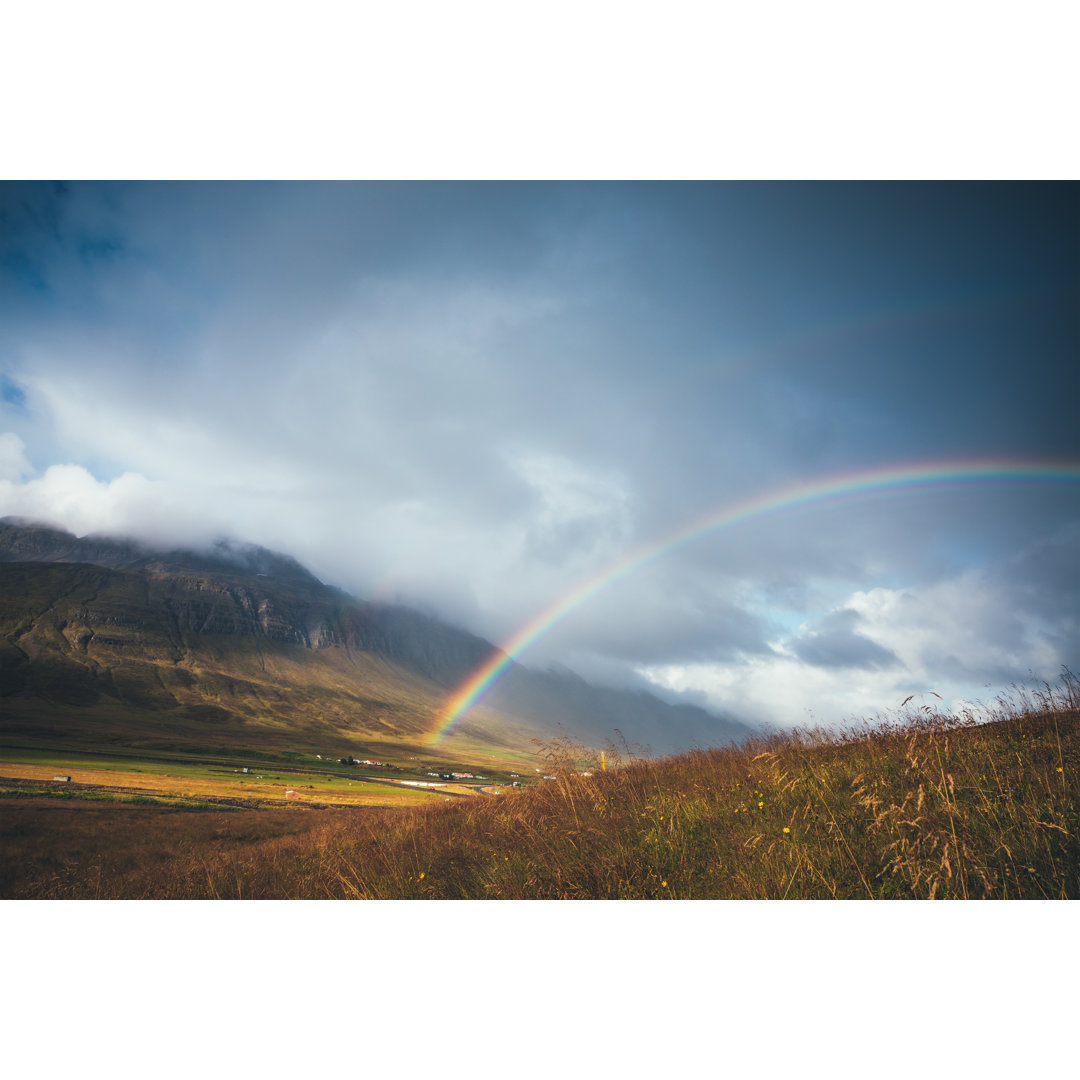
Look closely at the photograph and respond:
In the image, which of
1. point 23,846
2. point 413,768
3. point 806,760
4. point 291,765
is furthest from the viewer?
point 413,768

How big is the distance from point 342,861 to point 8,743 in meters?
117

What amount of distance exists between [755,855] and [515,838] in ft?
8.68

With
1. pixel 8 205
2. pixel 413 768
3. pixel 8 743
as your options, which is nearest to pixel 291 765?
pixel 413 768

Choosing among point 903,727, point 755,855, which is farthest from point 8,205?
point 903,727

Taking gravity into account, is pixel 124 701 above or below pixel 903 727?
below

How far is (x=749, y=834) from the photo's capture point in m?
4.62

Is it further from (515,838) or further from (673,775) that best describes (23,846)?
(673,775)

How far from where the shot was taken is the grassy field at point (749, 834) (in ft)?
11.9

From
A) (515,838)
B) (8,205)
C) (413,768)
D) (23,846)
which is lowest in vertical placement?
(413,768)

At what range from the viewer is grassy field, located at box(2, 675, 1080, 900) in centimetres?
364

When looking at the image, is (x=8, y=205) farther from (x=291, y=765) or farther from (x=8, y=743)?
(x=291, y=765)

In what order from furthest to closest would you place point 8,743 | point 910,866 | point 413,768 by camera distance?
point 413,768
point 8,743
point 910,866

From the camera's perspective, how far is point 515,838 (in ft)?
18.8

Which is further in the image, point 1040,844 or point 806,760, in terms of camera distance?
point 806,760
